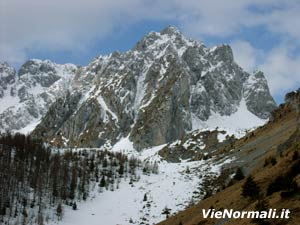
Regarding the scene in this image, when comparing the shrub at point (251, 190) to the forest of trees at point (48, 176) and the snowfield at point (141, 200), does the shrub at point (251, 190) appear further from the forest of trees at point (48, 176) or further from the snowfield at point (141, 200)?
the forest of trees at point (48, 176)

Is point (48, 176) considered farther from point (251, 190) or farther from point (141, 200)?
point (251, 190)

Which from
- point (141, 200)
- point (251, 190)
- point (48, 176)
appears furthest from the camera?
point (48, 176)

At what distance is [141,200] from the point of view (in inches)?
2911

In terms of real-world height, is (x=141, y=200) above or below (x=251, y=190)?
above

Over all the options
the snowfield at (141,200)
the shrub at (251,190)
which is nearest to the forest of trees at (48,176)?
the snowfield at (141,200)

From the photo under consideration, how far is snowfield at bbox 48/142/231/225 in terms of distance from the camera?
67.9m

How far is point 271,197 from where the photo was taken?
96.9 feet

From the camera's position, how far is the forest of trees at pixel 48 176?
226ft

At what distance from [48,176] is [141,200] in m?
18.6

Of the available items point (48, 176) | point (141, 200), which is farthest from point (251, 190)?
point (48, 176)

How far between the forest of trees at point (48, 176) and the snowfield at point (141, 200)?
72.2 inches

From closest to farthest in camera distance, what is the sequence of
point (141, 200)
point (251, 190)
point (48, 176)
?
1. point (251, 190)
2. point (141, 200)
3. point (48, 176)

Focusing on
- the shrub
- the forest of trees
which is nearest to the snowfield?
the forest of trees

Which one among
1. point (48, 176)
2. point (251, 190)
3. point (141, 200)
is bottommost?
point (251, 190)
